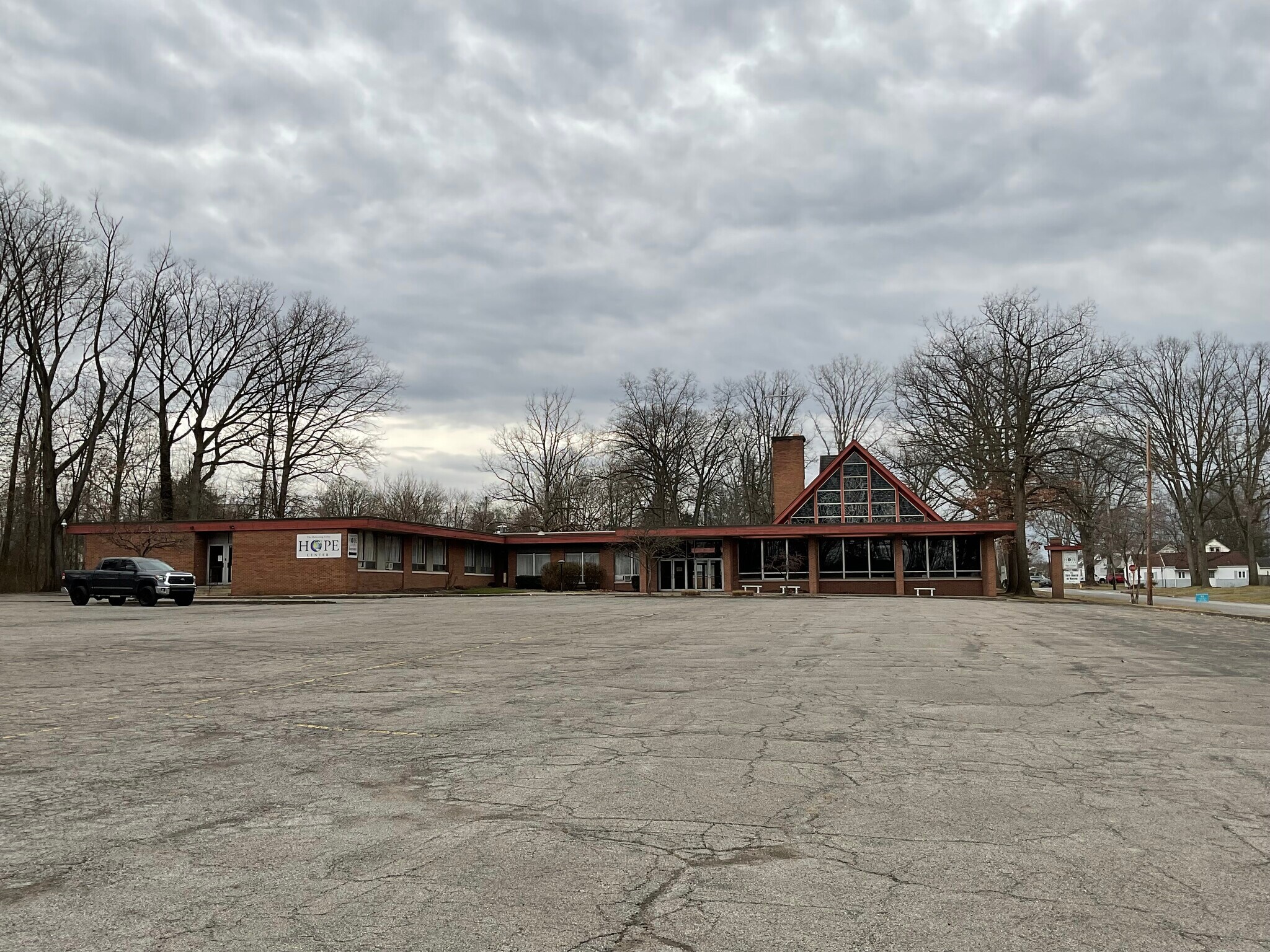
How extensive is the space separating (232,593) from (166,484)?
28.8ft

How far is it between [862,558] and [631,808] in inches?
1796

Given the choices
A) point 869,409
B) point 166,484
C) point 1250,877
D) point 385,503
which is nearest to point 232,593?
point 166,484

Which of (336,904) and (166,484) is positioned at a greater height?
(166,484)

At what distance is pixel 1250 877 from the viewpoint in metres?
4.41

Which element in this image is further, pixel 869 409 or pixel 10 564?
pixel 869 409

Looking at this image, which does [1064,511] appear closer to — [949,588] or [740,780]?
[949,588]

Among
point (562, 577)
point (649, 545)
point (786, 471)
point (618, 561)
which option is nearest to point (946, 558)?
point (786, 471)

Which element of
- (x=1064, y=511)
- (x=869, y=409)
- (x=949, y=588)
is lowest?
(x=949, y=588)

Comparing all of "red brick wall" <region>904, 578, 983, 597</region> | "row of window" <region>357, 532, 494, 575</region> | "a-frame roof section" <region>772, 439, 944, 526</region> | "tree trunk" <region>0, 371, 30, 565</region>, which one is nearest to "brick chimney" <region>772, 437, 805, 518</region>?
"a-frame roof section" <region>772, 439, 944, 526</region>

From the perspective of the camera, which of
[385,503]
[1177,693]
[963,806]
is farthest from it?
[385,503]

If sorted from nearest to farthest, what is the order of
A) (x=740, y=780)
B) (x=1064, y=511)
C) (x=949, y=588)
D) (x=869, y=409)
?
(x=740, y=780) < (x=949, y=588) < (x=1064, y=511) < (x=869, y=409)

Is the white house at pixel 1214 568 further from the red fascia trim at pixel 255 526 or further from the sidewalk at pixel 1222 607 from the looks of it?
the red fascia trim at pixel 255 526

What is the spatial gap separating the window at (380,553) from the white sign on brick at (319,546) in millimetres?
1065

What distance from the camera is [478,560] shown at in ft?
186
